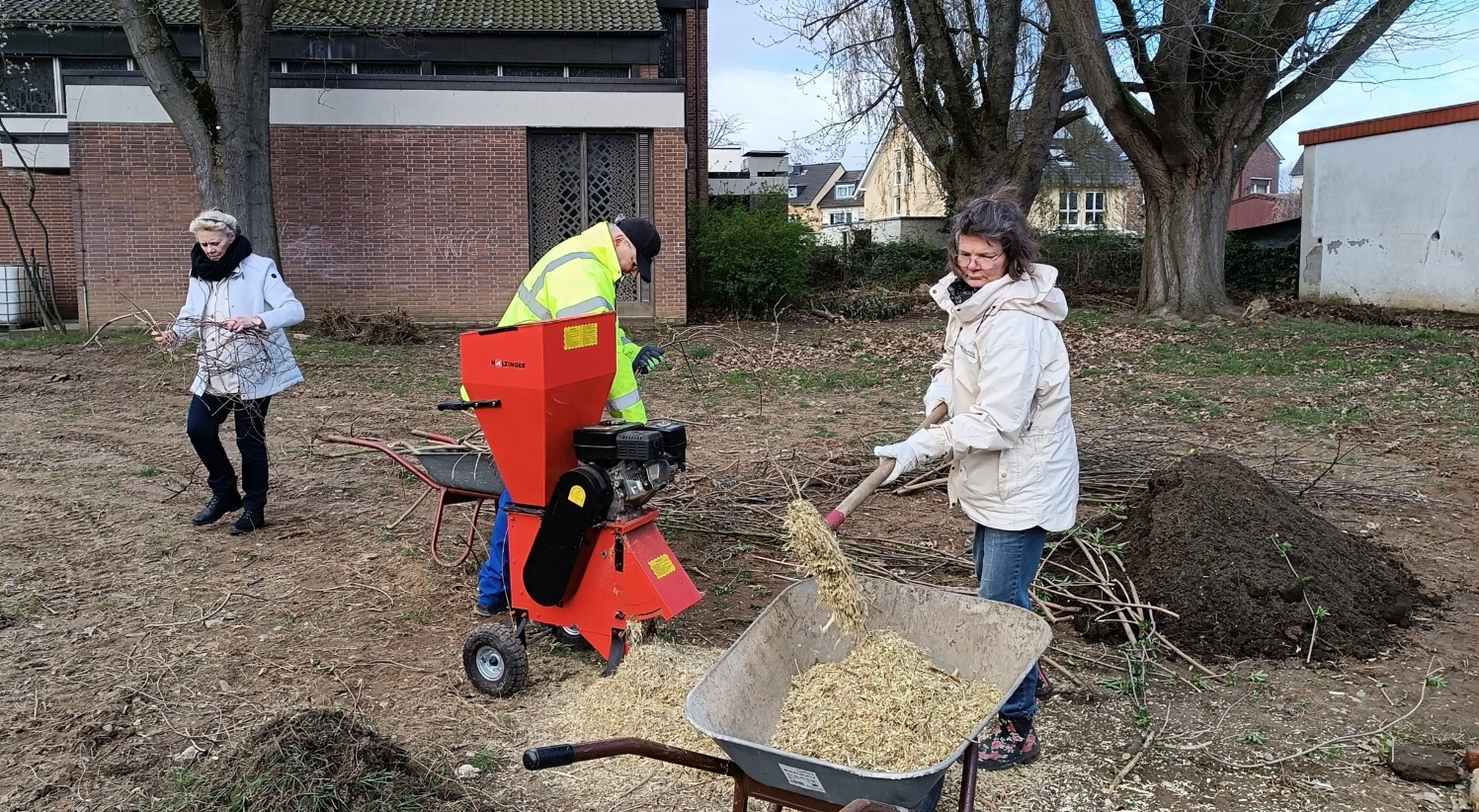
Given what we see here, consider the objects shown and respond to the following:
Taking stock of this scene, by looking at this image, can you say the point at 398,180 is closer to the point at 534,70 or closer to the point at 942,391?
the point at 534,70

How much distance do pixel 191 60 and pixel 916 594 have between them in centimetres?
2067

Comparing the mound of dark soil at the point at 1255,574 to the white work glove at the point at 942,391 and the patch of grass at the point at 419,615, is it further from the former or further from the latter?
the patch of grass at the point at 419,615

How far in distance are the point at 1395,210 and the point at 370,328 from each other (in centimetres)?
1699

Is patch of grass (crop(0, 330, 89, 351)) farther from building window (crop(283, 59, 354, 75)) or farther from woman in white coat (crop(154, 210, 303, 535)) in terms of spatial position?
woman in white coat (crop(154, 210, 303, 535))

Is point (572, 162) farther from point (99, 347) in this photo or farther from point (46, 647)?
point (46, 647)

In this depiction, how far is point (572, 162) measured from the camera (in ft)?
58.4

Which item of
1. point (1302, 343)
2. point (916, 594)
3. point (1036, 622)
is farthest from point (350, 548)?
point (1302, 343)

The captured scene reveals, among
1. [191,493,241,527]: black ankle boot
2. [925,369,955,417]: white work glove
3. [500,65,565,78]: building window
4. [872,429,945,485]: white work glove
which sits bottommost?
[191,493,241,527]: black ankle boot

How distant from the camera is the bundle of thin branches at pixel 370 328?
15102 millimetres

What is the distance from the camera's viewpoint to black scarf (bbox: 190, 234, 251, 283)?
5.88 m

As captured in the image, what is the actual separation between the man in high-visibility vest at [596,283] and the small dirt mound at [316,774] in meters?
1.32

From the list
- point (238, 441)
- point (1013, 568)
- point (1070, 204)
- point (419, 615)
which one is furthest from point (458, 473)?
point (1070, 204)

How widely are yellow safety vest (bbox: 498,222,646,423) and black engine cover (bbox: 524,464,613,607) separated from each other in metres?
0.51

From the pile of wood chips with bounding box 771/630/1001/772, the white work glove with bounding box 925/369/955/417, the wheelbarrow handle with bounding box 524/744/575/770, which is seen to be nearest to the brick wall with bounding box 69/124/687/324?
the white work glove with bounding box 925/369/955/417
